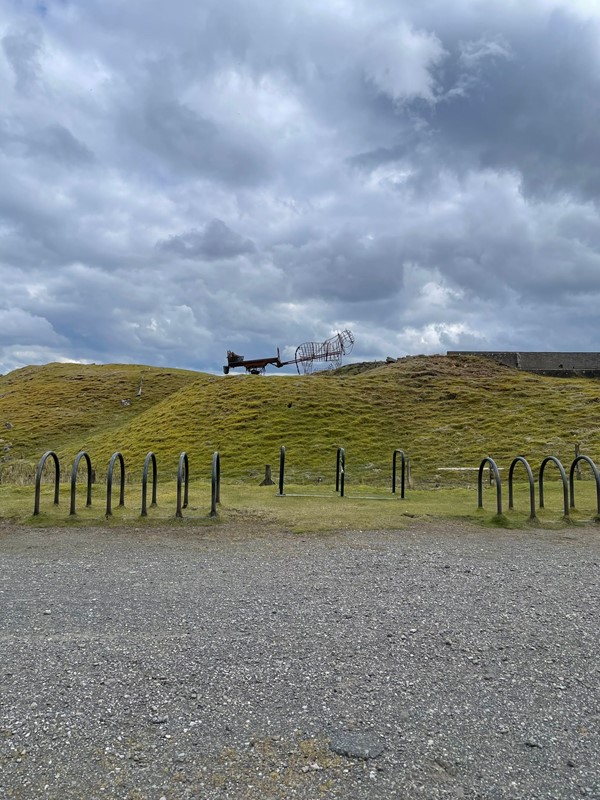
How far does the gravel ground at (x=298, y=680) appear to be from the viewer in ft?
9.69

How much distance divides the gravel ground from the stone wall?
46.6 metres

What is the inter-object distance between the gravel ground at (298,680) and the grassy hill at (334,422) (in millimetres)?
15320

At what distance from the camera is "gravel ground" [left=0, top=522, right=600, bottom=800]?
116 inches

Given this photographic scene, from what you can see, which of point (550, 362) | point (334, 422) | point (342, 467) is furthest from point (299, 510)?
point (550, 362)

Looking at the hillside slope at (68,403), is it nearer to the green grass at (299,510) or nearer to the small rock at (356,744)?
the green grass at (299,510)

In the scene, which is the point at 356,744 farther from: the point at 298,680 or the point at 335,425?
the point at 335,425

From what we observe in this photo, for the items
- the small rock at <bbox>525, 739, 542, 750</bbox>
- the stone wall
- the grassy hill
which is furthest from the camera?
the stone wall

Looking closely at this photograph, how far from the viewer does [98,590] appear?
241 inches

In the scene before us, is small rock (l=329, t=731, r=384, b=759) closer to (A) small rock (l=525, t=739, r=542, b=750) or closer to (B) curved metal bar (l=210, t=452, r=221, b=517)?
(A) small rock (l=525, t=739, r=542, b=750)

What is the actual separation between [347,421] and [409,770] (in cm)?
3101

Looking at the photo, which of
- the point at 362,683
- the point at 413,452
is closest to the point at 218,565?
the point at 362,683

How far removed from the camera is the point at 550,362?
51469mm

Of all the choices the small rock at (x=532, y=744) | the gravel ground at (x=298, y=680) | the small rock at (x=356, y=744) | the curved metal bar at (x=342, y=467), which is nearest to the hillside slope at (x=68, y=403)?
the curved metal bar at (x=342, y=467)

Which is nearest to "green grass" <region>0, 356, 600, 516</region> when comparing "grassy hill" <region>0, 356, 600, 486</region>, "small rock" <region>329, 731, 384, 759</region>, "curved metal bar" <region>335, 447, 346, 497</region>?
"grassy hill" <region>0, 356, 600, 486</region>
